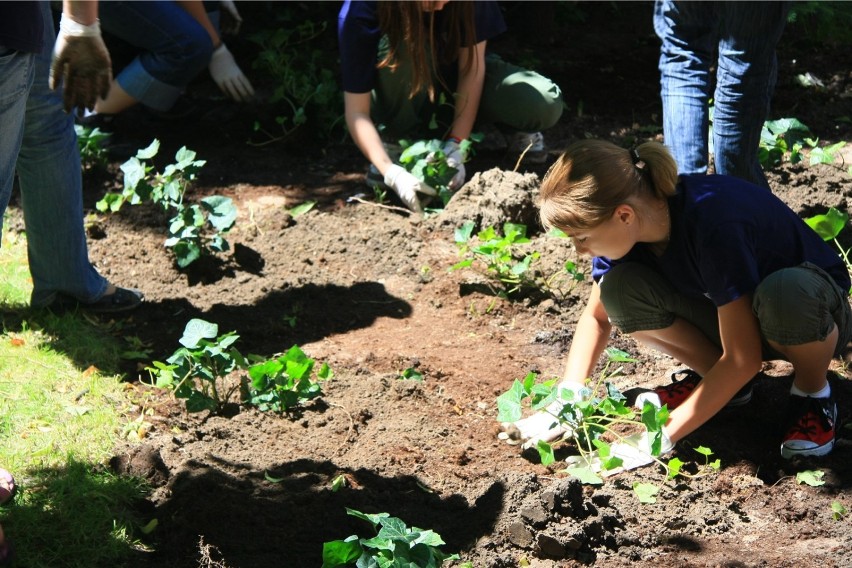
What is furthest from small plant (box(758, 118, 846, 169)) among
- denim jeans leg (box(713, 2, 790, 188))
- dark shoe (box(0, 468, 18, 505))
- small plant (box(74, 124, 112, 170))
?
dark shoe (box(0, 468, 18, 505))

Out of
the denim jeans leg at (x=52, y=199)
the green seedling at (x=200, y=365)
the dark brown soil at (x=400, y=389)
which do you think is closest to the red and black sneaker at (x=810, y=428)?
the dark brown soil at (x=400, y=389)

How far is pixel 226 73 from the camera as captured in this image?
15.8 ft

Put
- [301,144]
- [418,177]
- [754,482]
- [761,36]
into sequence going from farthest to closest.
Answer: [301,144] < [418,177] < [761,36] < [754,482]

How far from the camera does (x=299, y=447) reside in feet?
8.60

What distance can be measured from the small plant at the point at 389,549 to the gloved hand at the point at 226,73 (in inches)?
132

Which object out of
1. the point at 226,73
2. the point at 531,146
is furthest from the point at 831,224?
the point at 226,73

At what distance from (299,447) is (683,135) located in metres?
1.69

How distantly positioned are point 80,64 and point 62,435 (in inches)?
39.7

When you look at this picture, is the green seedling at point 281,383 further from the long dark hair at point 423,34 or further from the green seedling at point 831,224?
the green seedling at point 831,224

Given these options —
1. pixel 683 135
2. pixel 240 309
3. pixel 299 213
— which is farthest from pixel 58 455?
pixel 683 135

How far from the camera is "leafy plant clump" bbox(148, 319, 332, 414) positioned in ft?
8.68

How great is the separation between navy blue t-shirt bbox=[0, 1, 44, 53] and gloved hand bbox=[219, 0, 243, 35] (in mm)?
2696

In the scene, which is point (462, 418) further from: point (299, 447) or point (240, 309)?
point (240, 309)

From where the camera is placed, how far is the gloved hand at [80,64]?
2596 mm
